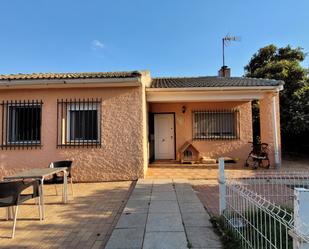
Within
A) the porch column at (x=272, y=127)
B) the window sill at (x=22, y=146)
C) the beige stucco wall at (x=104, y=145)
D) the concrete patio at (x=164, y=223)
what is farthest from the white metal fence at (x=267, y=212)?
the window sill at (x=22, y=146)

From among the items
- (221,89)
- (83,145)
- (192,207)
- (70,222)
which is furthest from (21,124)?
(221,89)

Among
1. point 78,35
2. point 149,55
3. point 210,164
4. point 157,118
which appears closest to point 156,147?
point 157,118

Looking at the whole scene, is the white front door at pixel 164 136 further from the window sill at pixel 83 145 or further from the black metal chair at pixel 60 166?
the black metal chair at pixel 60 166

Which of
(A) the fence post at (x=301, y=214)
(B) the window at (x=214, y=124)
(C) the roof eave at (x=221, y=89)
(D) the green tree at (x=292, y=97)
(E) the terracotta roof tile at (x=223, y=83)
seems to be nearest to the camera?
(A) the fence post at (x=301, y=214)

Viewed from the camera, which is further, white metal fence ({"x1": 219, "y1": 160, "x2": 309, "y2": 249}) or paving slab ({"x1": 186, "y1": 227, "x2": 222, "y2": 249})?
paving slab ({"x1": 186, "y1": 227, "x2": 222, "y2": 249})

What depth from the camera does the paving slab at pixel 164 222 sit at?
4.41 meters

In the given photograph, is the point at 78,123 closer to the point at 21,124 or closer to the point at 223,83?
the point at 21,124

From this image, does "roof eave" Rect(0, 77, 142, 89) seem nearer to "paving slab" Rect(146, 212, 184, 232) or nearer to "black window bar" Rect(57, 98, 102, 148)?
"black window bar" Rect(57, 98, 102, 148)

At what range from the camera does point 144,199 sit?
6516mm

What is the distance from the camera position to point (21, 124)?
9773 millimetres

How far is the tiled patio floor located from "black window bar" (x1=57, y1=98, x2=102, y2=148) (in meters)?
2.27

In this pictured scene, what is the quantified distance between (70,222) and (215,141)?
9189mm

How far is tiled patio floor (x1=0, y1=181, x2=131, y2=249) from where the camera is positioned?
421cm

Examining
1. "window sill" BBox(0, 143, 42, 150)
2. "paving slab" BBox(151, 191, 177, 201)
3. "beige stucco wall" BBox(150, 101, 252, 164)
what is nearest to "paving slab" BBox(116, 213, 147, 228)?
"paving slab" BBox(151, 191, 177, 201)
